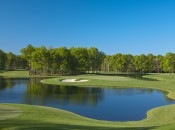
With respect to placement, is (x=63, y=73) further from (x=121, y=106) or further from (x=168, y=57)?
(x=121, y=106)

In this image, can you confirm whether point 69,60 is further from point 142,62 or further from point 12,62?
point 12,62

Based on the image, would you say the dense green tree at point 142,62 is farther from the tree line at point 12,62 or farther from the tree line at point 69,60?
the tree line at point 12,62

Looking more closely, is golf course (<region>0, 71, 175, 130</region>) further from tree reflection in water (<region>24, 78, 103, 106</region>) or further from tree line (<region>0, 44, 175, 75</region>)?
tree line (<region>0, 44, 175, 75</region>)

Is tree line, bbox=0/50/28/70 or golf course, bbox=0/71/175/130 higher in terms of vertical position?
tree line, bbox=0/50/28/70

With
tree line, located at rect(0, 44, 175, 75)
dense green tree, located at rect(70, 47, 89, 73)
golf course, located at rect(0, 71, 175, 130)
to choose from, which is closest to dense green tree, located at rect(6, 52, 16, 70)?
tree line, located at rect(0, 44, 175, 75)

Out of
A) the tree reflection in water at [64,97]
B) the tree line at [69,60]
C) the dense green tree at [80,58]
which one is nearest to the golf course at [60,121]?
the tree reflection in water at [64,97]

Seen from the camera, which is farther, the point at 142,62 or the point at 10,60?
the point at 10,60

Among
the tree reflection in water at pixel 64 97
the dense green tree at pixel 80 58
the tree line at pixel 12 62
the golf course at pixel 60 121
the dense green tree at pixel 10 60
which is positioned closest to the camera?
the golf course at pixel 60 121

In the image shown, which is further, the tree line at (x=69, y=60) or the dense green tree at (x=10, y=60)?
the dense green tree at (x=10, y=60)

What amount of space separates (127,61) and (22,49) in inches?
2757

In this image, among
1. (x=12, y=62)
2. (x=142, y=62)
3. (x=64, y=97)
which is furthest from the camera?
(x=12, y=62)

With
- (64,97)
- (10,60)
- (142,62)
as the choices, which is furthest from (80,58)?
(64,97)

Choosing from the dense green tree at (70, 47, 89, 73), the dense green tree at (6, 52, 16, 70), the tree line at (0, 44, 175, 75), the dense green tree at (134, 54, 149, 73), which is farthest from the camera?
the dense green tree at (6, 52, 16, 70)

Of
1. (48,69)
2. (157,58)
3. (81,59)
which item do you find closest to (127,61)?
(157,58)
